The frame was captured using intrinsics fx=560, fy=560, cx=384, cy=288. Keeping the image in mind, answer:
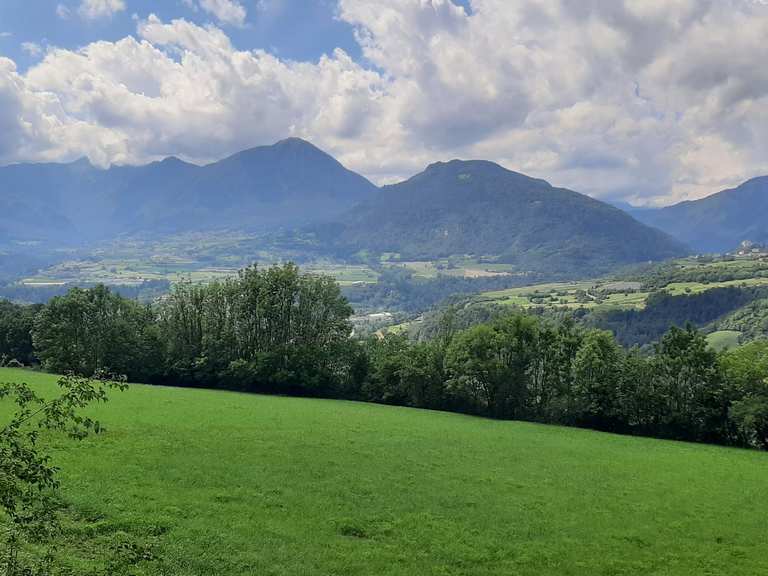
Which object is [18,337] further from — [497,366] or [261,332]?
[497,366]

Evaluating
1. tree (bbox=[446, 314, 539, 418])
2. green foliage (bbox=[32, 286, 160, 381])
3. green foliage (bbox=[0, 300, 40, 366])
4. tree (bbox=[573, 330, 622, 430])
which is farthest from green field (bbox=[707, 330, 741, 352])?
green foliage (bbox=[0, 300, 40, 366])

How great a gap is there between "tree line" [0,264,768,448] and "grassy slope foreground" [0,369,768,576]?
1741 cm

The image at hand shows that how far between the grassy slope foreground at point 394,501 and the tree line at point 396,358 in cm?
1741

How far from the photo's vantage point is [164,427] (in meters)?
32.7

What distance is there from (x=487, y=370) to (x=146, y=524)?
48.7m

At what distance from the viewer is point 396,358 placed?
67.2m

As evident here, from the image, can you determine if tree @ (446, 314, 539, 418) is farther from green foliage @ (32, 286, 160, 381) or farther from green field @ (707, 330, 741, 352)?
green field @ (707, 330, 741, 352)

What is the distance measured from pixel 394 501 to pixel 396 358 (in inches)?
1756

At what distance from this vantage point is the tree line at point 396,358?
185ft

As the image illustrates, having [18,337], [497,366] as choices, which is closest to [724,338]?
[497,366]

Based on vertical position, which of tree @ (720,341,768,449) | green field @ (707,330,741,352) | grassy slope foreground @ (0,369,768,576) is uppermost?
green field @ (707,330,741,352)

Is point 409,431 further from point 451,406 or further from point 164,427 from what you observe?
point 451,406

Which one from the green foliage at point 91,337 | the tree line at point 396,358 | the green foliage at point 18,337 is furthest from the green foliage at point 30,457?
the green foliage at point 18,337

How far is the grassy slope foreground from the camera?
17266 millimetres
